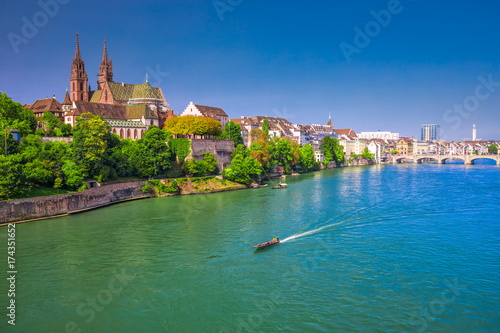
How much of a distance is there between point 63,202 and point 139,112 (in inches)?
1415

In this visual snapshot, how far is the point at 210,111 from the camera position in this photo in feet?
308

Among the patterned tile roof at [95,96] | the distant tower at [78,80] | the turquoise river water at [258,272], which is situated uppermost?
the distant tower at [78,80]

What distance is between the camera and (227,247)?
81.8 feet

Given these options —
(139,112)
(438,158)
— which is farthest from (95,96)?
(438,158)

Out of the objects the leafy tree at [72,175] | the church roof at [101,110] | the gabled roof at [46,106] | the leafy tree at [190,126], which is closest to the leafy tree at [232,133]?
the leafy tree at [190,126]

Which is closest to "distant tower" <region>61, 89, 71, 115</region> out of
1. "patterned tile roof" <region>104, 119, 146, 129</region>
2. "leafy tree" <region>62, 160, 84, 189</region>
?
"patterned tile roof" <region>104, 119, 146, 129</region>

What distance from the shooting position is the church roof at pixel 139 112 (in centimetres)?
6844

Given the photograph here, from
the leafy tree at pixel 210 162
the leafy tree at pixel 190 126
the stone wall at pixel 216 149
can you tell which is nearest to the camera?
the leafy tree at pixel 210 162

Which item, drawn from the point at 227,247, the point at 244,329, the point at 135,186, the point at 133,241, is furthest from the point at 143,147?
the point at 244,329

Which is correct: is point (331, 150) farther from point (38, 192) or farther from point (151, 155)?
point (38, 192)

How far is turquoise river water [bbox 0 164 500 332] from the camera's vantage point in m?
15.6

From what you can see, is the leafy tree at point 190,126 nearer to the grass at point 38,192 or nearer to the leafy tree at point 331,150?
the grass at point 38,192

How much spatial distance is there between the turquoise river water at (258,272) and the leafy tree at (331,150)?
77.3m

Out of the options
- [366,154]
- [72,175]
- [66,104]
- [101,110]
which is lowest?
[72,175]
